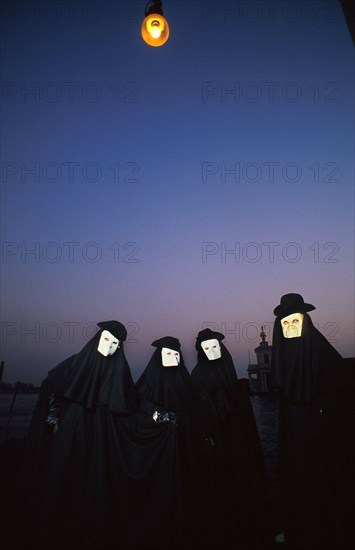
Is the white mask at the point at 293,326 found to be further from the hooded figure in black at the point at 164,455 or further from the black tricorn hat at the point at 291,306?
the hooded figure in black at the point at 164,455

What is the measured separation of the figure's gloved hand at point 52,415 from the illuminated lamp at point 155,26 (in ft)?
16.8

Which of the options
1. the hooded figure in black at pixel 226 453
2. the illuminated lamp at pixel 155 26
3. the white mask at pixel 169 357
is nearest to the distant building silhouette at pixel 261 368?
the hooded figure in black at pixel 226 453

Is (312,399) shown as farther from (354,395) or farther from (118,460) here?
(118,460)

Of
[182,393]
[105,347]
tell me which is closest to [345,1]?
[105,347]

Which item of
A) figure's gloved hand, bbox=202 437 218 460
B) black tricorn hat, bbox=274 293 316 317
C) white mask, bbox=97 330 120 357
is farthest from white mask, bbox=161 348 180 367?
black tricorn hat, bbox=274 293 316 317

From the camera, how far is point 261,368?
46531mm

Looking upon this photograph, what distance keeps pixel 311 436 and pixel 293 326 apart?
4.36ft

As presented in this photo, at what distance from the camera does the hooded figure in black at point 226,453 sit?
15.0 ft

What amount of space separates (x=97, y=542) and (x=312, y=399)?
3200 millimetres

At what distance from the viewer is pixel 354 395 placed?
4012 millimetres

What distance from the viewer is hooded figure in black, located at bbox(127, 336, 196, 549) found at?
425 centimetres

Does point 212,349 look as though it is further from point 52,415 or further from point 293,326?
point 52,415

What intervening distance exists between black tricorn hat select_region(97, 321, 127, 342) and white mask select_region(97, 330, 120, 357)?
0.06m

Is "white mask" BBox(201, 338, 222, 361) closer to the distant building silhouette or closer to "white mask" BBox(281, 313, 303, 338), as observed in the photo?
"white mask" BBox(281, 313, 303, 338)
